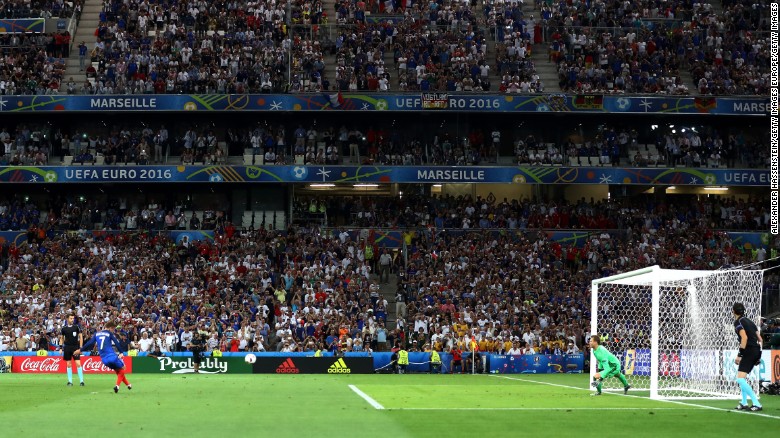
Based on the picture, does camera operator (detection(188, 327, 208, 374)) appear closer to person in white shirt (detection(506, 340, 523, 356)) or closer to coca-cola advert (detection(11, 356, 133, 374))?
coca-cola advert (detection(11, 356, 133, 374))

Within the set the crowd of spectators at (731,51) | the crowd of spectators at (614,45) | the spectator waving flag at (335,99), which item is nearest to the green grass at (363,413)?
the spectator waving flag at (335,99)

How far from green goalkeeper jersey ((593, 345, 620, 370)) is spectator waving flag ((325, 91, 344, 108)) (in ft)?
105

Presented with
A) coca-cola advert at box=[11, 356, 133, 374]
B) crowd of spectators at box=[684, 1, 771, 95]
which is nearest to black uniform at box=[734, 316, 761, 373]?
coca-cola advert at box=[11, 356, 133, 374]

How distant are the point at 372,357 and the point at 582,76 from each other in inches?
914

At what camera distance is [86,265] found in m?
50.4

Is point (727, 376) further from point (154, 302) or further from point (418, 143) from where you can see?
point (418, 143)

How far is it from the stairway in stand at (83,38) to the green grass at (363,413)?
Result: 107ft

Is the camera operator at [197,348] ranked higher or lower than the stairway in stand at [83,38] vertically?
lower

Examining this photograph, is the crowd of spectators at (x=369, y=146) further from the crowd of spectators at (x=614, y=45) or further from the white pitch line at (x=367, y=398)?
the white pitch line at (x=367, y=398)

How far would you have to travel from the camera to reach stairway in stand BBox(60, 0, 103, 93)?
2292 inches

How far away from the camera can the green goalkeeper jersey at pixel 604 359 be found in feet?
84.9

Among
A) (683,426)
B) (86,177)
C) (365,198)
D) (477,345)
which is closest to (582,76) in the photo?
(365,198)

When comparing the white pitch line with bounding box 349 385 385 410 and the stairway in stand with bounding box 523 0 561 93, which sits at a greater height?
the stairway in stand with bounding box 523 0 561 93

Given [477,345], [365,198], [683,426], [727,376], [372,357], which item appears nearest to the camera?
[683,426]
